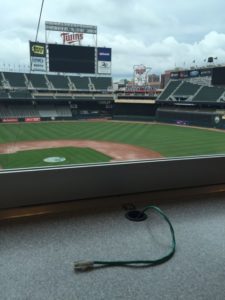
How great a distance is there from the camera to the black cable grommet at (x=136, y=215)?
3.43 ft

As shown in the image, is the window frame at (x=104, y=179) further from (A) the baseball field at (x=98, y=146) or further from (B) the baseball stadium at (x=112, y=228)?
(A) the baseball field at (x=98, y=146)

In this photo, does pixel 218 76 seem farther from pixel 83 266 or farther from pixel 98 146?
pixel 83 266

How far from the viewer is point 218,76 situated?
472 inches

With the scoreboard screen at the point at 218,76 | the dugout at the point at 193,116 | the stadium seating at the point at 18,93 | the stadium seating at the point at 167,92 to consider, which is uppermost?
the scoreboard screen at the point at 218,76

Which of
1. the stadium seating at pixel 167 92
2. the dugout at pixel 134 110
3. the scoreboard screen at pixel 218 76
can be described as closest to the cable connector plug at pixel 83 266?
the scoreboard screen at pixel 218 76

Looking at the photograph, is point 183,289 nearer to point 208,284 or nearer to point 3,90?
point 208,284

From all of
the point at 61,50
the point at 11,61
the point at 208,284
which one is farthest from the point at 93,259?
the point at 61,50

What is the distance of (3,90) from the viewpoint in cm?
761

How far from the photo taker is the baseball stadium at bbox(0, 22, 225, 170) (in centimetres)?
789

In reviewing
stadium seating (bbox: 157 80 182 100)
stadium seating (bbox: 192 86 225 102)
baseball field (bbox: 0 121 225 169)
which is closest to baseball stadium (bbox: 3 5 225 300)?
baseball field (bbox: 0 121 225 169)

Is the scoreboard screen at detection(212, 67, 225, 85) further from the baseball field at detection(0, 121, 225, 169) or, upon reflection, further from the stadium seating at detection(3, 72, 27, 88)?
the stadium seating at detection(3, 72, 27, 88)

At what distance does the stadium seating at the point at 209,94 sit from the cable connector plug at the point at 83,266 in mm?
15052

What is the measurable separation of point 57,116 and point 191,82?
813 cm

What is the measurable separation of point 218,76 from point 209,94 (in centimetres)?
285
